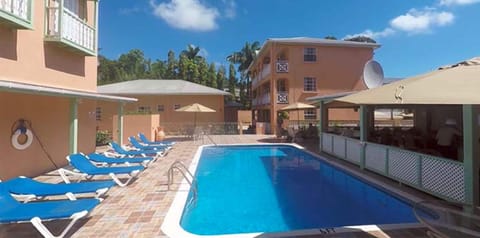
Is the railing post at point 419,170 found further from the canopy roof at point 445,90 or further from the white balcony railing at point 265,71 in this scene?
the white balcony railing at point 265,71

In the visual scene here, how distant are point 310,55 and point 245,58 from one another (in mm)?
20273

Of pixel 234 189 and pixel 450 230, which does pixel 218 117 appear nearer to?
pixel 234 189

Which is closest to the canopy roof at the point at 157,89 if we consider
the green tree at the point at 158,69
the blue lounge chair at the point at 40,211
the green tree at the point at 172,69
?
the green tree at the point at 172,69

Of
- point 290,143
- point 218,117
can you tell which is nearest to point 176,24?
point 218,117

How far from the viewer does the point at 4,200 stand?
456 cm

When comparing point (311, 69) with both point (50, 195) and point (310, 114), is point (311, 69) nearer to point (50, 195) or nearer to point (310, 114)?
point (310, 114)

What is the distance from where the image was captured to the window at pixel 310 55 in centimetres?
2625

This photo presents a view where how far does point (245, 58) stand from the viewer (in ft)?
149

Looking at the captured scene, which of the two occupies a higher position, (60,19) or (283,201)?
(60,19)

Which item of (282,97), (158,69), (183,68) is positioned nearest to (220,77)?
(183,68)

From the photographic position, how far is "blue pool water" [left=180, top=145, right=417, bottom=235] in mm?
5941

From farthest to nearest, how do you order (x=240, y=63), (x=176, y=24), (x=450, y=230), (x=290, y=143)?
(x=240, y=63), (x=176, y=24), (x=290, y=143), (x=450, y=230)

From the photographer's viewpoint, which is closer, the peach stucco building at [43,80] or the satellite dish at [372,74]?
the peach stucco building at [43,80]

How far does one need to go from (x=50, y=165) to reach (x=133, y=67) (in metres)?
63.6
